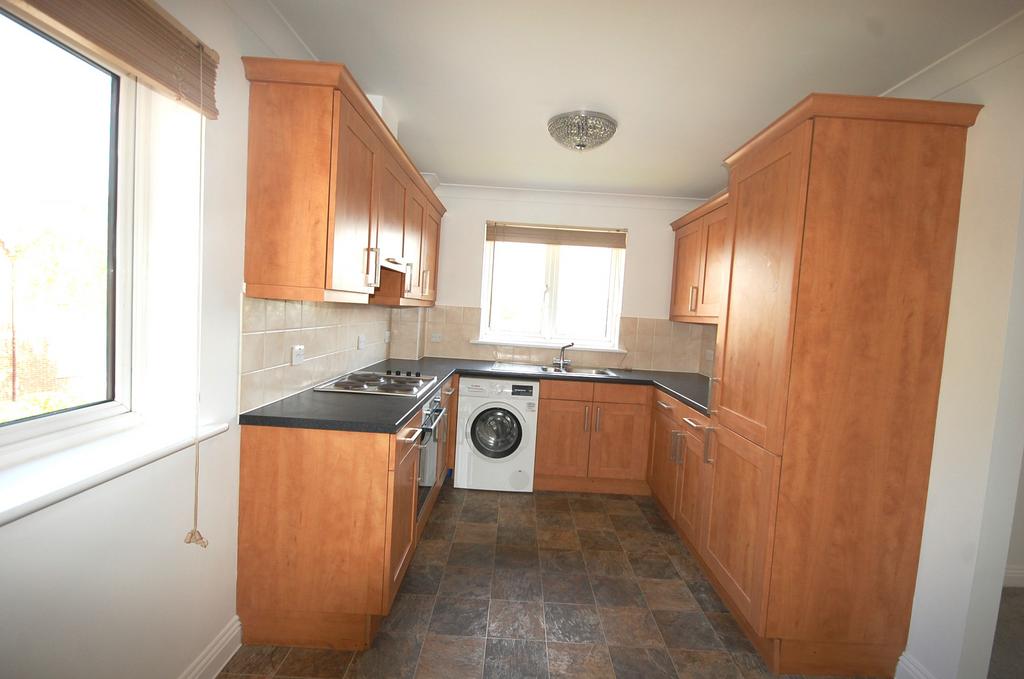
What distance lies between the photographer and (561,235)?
410 cm

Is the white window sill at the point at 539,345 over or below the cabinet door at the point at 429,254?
below

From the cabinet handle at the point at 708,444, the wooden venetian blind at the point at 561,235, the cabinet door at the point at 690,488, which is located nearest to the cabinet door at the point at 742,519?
the cabinet handle at the point at 708,444

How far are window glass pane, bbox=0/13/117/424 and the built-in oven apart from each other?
4.35ft

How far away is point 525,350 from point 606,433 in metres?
1.06

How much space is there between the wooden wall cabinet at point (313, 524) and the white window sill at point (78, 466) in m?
0.38

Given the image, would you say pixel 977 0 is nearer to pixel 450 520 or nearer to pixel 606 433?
pixel 606 433

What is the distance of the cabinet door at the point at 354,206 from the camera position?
1.74 m

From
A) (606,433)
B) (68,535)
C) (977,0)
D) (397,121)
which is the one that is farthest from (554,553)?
(977,0)

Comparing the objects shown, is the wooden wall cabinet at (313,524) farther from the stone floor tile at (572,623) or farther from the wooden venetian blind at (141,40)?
→ the wooden venetian blind at (141,40)

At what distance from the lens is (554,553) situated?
8.73 ft

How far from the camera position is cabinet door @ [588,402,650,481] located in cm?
350

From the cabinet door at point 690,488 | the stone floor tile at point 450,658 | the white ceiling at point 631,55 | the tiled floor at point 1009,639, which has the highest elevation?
the white ceiling at point 631,55

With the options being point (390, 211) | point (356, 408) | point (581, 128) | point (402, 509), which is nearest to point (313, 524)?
point (402, 509)

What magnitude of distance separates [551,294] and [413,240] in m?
1.62
